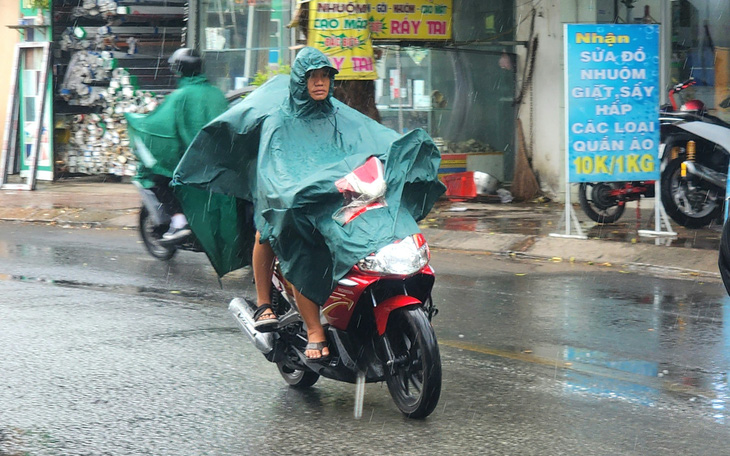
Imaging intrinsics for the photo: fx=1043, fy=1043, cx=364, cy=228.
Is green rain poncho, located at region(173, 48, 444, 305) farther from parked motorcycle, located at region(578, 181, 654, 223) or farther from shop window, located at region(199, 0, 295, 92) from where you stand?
shop window, located at region(199, 0, 295, 92)

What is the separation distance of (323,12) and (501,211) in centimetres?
359

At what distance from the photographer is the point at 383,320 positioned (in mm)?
5148

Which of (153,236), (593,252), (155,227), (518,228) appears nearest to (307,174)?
(155,227)

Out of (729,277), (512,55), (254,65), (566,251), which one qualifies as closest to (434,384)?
(729,277)

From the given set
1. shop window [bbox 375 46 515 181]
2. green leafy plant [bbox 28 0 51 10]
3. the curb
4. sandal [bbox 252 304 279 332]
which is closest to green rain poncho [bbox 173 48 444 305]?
sandal [bbox 252 304 279 332]

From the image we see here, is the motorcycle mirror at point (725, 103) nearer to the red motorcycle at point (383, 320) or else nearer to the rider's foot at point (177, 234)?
the rider's foot at point (177, 234)

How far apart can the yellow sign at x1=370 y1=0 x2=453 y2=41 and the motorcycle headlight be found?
9.55 metres

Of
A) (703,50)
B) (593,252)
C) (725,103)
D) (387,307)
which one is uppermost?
(703,50)

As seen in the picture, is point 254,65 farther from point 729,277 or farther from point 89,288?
point 729,277

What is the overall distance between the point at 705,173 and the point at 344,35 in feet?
15.4

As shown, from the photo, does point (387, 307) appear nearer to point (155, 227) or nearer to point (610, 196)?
point (155, 227)

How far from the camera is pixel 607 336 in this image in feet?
23.9

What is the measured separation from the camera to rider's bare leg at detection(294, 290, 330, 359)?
211 inches

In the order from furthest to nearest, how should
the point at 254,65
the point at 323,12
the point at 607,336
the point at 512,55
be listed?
1. the point at 254,65
2. the point at 512,55
3. the point at 323,12
4. the point at 607,336
